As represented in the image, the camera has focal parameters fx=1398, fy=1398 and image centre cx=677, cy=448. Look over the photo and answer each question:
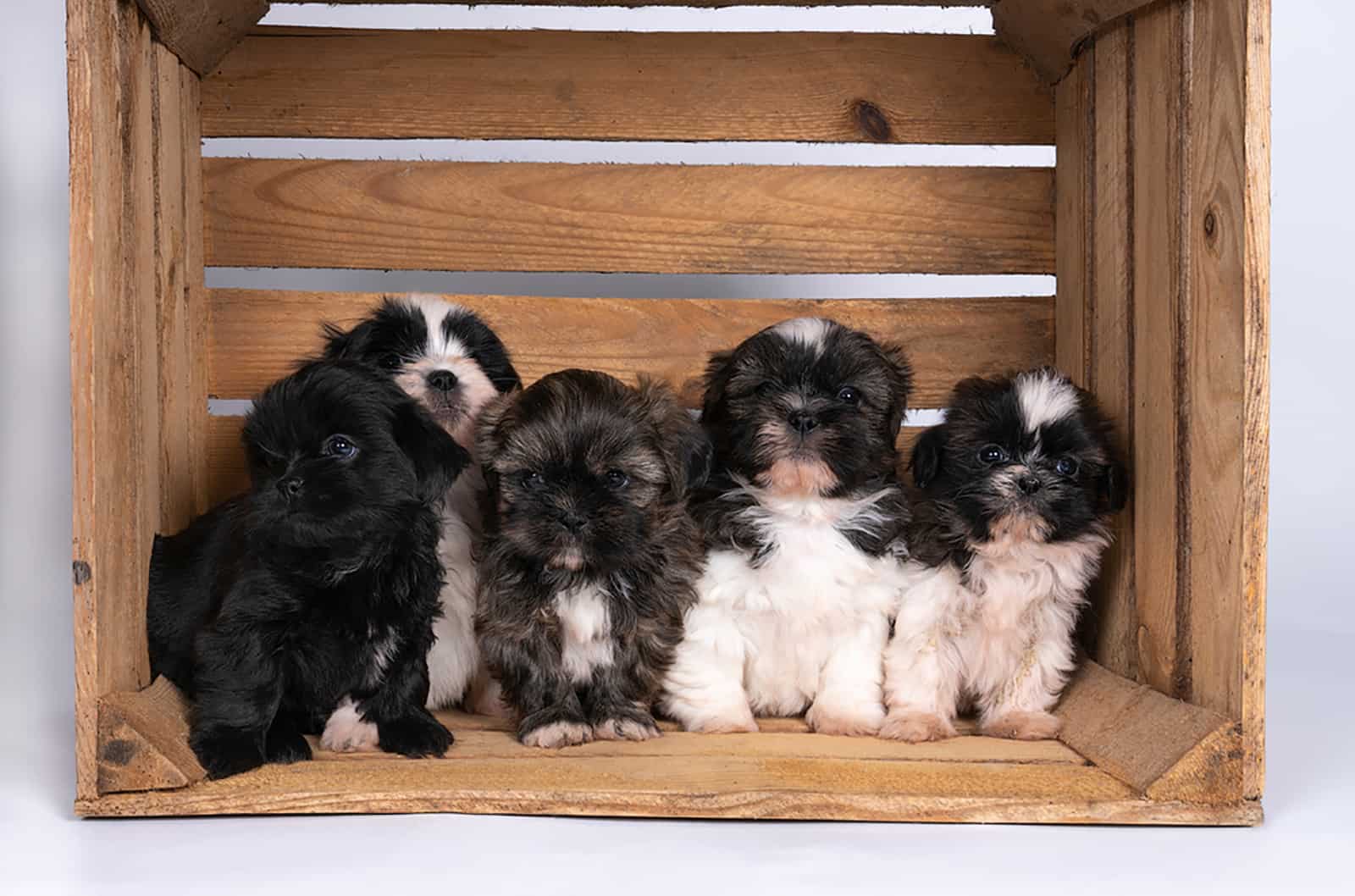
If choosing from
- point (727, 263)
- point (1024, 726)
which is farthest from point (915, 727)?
point (727, 263)

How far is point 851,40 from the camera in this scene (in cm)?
462

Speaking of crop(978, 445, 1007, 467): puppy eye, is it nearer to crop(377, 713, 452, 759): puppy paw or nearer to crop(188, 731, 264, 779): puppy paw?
crop(377, 713, 452, 759): puppy paw

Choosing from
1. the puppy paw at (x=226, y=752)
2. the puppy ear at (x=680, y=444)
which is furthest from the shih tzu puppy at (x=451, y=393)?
the puppy paw at (x=226, y=752)

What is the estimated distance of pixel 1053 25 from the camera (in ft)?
14.0

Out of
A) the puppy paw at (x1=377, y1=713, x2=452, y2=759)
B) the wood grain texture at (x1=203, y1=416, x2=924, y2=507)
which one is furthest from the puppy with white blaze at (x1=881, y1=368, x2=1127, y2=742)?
the puppy paw at (x1=377, y1=713, x2=452, y2=759)

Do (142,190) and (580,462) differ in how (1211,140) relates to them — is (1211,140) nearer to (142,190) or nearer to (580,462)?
(580,462)

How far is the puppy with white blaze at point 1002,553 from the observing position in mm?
3814

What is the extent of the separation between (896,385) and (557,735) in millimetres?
1345

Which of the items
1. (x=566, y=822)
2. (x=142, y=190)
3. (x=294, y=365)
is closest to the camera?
(x=566, y=822)

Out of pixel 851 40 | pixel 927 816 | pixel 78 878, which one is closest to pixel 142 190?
pixel 78 878

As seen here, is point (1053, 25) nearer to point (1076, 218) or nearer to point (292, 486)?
point (1076, 218)

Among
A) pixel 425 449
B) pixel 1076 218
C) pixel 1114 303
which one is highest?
pixel 1076 218

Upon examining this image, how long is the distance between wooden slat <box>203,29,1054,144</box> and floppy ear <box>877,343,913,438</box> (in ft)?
3.17

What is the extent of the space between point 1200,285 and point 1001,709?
50.8 inches
